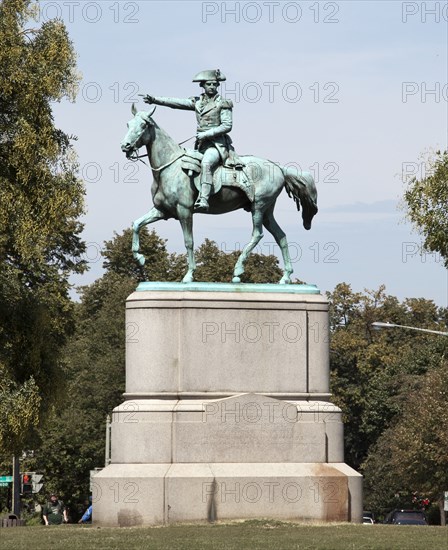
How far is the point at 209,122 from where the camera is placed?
32.2 m

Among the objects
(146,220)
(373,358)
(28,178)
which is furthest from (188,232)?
(373,358)

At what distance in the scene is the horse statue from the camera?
31.8m

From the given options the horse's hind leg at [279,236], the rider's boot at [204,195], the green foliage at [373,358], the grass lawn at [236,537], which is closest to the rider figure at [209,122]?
the rider's boot at [204,195]

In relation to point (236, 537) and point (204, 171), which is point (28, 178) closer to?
point (204, 171)

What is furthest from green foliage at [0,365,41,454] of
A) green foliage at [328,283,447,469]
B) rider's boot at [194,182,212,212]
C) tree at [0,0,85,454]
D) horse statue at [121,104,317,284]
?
green foliage at [328,283,447,469]

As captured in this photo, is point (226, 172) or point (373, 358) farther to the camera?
point (373, 358)

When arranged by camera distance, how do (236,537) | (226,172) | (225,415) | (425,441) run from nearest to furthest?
1. (236,537)
2. (225,415)
3. (226,172)
4. (425,441)

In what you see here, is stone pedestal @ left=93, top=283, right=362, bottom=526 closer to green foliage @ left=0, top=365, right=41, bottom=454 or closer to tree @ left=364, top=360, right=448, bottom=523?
green foliage @ left=0, top=365, right=41, bottom=454

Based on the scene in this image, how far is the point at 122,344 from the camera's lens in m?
75.9

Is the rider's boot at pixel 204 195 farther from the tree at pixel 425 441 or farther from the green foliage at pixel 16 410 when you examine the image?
the tree at pixel 425 441

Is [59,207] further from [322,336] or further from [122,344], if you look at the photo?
[122,344]

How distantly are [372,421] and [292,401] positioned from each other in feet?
192

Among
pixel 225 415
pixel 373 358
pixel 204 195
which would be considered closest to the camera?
pixel 225 415

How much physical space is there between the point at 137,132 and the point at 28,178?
5834 mm
